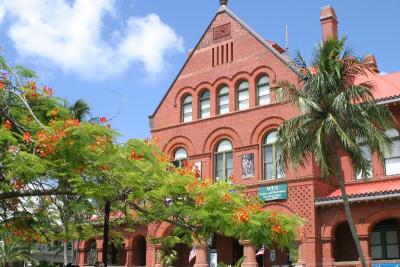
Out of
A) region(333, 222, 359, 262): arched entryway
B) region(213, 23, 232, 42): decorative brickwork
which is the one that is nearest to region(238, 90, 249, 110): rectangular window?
region(213, 23, 232, 42): decorative brickwork

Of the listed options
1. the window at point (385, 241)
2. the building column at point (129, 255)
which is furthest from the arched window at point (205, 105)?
the window at point (385, 241)

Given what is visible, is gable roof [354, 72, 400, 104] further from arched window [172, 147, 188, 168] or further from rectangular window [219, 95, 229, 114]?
arched window [172, 147, 188, 168]

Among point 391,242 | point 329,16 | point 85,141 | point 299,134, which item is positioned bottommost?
point 391,242

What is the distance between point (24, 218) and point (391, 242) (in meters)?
17.5

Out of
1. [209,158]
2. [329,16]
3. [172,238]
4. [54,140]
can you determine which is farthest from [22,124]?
[329,16]

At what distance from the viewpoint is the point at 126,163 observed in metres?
10.9

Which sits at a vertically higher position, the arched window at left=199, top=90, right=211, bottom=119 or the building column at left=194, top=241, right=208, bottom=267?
the arched window at left=199, top=90, right=211, bottom=119

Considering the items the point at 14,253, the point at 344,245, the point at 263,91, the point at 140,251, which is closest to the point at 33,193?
the point at 344,245

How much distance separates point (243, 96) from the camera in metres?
30.3

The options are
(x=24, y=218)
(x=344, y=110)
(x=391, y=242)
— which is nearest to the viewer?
(x=24, y=218)

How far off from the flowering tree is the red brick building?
472 inches

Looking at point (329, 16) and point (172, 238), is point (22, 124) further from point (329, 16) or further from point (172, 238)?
point (329, 16)

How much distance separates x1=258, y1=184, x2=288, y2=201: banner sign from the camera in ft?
88.7

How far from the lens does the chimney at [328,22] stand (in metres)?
31.1
